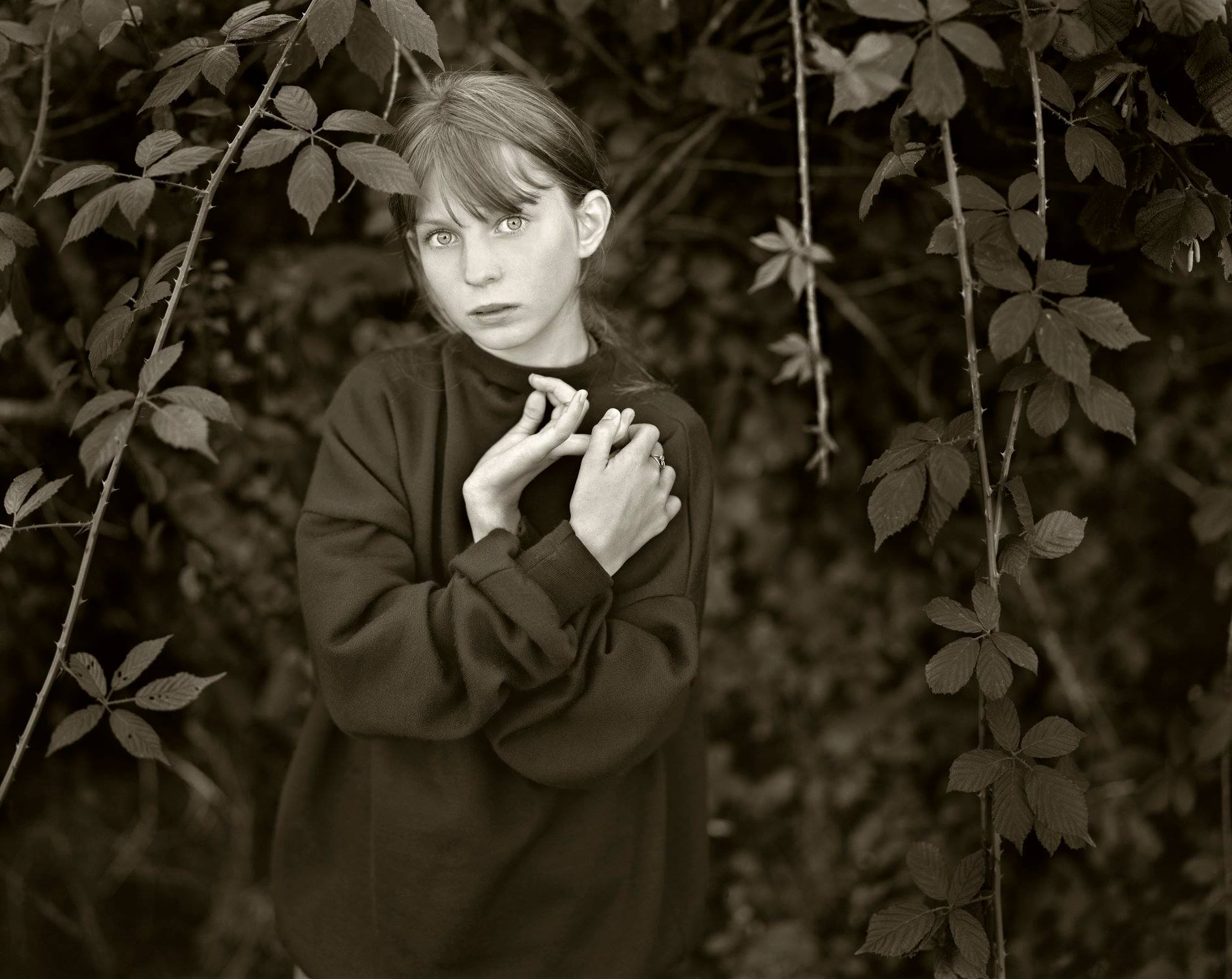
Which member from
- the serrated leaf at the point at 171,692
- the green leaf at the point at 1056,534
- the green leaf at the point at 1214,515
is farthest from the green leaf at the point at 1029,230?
the serrated leaf at the point at 171,692

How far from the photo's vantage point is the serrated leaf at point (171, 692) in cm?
109

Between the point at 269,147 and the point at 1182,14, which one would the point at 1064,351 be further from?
the point at 269,147

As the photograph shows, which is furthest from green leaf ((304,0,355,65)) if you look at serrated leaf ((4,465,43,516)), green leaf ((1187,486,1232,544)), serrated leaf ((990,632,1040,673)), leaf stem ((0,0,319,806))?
green leaf ((1187,486,1232,544))

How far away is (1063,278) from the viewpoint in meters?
0.96

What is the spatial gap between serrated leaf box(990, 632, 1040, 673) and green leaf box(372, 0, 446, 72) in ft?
2.54

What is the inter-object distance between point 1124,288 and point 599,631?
1045mm

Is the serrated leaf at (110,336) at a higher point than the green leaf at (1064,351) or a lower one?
lower

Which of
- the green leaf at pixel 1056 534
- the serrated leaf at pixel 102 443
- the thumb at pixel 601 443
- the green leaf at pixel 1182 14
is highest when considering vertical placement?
the green leaf at pixel 1182 14

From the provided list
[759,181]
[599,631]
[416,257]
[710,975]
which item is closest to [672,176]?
[759,181]

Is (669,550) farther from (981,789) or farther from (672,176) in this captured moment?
(672,176)

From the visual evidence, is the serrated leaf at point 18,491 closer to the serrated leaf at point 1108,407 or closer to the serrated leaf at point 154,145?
the serrated leaf at point 154,145

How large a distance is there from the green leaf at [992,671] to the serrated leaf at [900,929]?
0.85 feet

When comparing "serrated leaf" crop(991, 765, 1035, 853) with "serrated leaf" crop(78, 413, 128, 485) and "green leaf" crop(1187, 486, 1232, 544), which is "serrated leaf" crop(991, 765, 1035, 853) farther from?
"serrated leaf" crop(78, 413, 128, 485)

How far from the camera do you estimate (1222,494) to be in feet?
4.50
